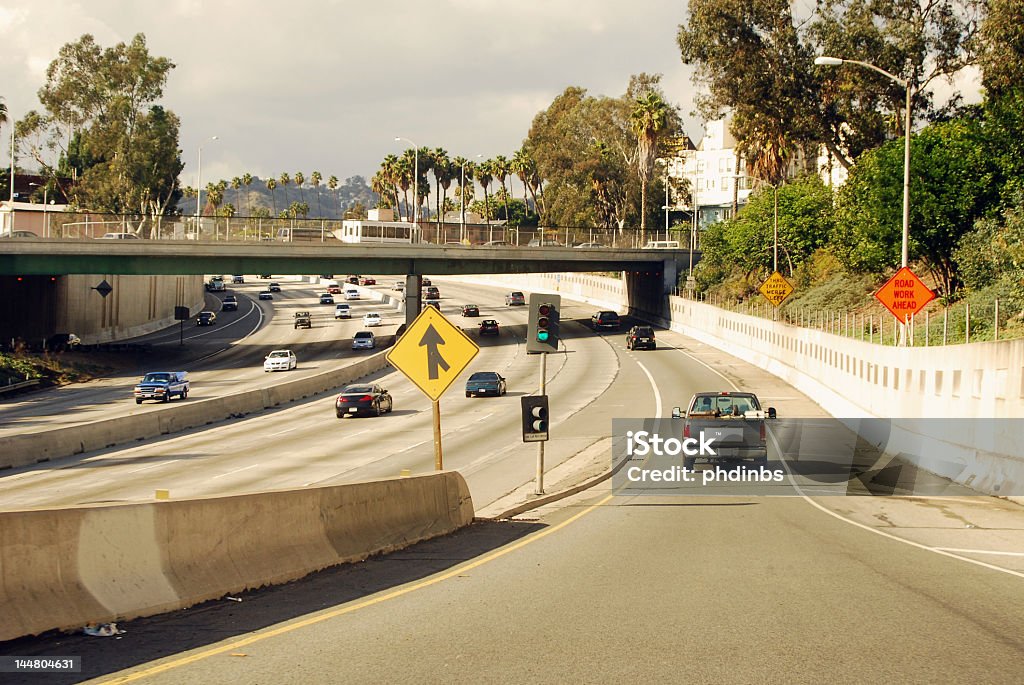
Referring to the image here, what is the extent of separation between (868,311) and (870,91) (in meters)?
15.9

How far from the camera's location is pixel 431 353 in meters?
17.2

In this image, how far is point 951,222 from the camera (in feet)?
168

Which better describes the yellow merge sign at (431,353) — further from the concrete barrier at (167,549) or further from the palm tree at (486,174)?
the palm tree at (486,174)

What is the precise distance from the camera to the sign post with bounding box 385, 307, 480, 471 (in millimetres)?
17047

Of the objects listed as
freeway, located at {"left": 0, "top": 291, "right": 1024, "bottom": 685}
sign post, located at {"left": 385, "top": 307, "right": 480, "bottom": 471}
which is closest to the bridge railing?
sign post, located at {"left": 385, "top": 307, "right": 480, "bottom": 471}

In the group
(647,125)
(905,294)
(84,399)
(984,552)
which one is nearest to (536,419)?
(984,552)

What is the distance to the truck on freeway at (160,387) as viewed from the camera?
198 feet

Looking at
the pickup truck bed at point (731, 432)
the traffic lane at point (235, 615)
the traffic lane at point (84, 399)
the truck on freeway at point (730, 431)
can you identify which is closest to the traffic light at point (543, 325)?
the truck on freeway at point (730, 431)

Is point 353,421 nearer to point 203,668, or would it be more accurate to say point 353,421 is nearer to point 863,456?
point 863,456

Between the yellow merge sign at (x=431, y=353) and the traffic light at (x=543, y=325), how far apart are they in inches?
235

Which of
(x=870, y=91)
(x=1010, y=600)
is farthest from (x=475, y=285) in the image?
(x=1010, y=600)

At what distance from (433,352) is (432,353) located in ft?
0.07

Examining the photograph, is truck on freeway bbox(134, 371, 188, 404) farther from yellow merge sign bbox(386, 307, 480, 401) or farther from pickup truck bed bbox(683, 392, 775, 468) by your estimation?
yellow merge sign bbox(386, 307, 480, 401)

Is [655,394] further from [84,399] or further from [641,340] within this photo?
[84,399]
